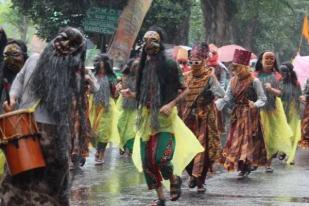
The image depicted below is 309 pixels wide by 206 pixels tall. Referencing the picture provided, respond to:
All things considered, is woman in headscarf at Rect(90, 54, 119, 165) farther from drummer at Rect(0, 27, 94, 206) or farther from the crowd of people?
drummer at Rect(0, 27, 94, 206)

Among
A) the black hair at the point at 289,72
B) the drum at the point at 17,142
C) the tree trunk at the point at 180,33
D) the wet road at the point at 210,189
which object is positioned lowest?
the wet road at the point at 210,189

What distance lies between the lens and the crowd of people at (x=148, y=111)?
5883mm

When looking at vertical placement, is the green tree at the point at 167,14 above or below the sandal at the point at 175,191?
above

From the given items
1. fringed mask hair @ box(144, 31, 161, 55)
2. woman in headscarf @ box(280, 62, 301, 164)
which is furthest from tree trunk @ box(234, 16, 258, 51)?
fringed mask hair @ box(144, 31, 161, 55)

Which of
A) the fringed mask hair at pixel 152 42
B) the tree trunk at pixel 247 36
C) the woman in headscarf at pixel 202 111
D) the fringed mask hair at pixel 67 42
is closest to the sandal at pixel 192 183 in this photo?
the woman in headscarf at pixel 202 111

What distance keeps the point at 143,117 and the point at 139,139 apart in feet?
0.85

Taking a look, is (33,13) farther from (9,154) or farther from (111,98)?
(9,154)

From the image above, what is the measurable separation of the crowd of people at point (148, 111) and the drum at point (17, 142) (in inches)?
8.3

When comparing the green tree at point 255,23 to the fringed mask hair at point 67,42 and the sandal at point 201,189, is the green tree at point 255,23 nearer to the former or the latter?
the sandal at point 201,189

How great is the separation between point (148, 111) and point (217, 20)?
66.9 ft

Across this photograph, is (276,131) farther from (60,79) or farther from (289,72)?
(60,79)

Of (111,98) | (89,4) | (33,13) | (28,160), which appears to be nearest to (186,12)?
(89,4)

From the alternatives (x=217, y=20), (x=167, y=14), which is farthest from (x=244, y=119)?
(x=217, y=20)

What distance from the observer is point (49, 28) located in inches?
939
